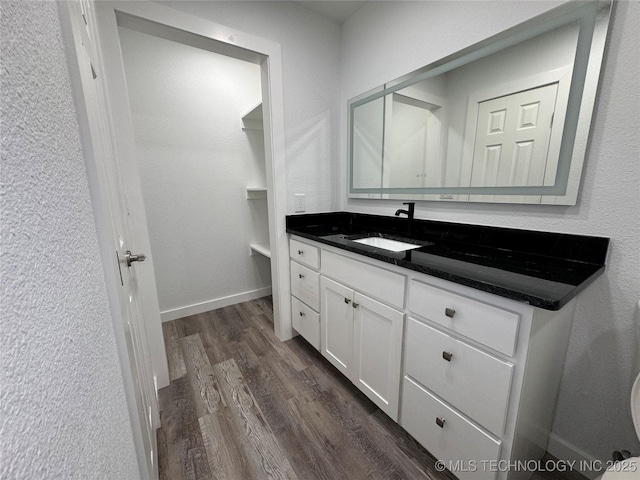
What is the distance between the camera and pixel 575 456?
1.08m

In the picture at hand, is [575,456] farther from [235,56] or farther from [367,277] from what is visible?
[235,56]

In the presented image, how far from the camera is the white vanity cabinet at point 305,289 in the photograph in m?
1.65

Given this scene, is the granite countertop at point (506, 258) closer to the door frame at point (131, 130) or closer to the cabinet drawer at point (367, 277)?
the cabinet drawer at point (367, 277)

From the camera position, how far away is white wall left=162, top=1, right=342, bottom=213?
1.59 meters

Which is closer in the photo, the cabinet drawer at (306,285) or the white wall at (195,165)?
the cabinet drawer at (306,285)

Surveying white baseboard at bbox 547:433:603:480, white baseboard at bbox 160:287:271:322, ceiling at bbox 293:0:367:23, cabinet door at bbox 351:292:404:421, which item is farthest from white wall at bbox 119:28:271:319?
white baseboard at bbox 547:433:603:480

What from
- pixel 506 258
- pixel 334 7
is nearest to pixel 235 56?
pixel 334 7

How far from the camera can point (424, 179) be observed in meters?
1.50

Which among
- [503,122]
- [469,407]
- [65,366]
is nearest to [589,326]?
[469,407]

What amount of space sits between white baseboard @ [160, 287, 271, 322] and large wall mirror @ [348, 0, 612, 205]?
177 centimetres

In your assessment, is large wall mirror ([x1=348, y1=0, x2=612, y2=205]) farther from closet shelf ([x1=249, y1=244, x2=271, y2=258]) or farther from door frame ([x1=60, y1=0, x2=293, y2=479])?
closet shelf ([x1=249, y1=244, x2=271, y2=258])

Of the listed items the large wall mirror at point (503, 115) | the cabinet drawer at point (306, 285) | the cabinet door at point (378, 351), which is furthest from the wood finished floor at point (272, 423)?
the large wall mirror at point (503, 115)

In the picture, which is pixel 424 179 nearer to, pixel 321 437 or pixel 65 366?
pixel 321 437

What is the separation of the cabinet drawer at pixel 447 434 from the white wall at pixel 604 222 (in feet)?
1.64
